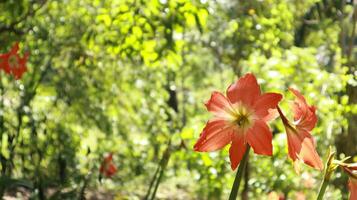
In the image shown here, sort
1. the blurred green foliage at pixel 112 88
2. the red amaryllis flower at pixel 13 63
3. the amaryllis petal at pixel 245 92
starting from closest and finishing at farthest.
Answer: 1. the amaryllis petal at pixel 245 92
2. the red amaryllis flower at pixel 13 63
3. the blurred green foliage at pixel 112 88

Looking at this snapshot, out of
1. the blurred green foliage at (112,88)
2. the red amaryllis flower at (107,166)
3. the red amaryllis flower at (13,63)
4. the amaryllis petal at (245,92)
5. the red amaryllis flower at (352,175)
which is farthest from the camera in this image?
the red amaryllis flower at (107,166)

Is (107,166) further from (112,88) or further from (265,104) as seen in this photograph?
(265,104)

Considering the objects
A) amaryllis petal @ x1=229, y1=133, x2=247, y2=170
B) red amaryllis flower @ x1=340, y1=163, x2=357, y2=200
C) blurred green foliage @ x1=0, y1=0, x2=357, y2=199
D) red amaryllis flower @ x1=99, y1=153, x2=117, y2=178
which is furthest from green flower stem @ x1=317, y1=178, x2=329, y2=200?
red amaryllis flower @ x1=99, y1=153, x2=117, y2=178

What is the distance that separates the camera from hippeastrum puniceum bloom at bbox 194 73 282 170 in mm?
1190

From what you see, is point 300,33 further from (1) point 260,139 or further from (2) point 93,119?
(1) point 260,139

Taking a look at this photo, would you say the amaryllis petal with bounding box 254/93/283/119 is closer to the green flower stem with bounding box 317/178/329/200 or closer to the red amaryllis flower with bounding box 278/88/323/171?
the red amaryllis flower with bounding box 278/88/323/171

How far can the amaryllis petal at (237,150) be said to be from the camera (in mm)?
1167

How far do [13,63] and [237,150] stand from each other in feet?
7.01

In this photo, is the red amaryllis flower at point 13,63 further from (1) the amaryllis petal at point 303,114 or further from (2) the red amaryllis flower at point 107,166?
(1) the amaryllis petal at point 303,114

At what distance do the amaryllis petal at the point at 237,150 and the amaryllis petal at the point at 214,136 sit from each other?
0.03 metres

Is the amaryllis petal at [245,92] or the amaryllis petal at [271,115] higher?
the amaryllis petal at [245,92]

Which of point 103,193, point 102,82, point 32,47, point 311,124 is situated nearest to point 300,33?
point 103,193

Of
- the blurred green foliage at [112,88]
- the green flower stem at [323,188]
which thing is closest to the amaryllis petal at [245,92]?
the green flower stem at [323,188]

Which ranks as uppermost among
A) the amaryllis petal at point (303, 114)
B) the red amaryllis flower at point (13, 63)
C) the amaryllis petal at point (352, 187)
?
the amaryllis petal at point (303, 114)
